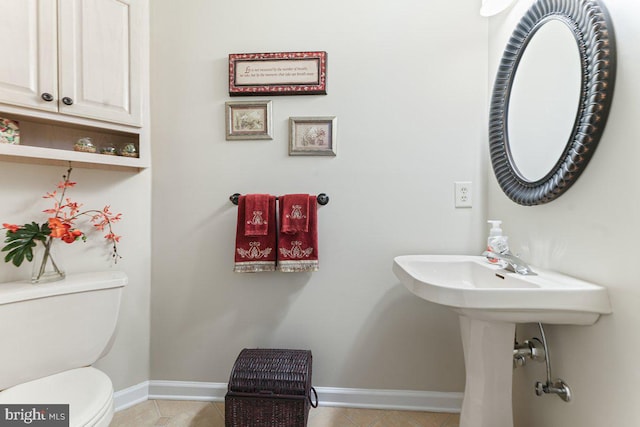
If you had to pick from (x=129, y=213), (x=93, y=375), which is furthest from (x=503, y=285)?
(x=129, y=213)

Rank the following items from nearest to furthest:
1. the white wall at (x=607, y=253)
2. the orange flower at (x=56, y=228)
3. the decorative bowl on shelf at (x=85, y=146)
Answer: the white wall at (x=607, y=253), the orange flower at (x=56, y=228), the decorative bowl on shelf at (x=85, y=146)

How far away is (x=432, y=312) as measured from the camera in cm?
136

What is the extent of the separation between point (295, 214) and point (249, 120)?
54 cm

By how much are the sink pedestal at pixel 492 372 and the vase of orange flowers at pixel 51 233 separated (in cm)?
160

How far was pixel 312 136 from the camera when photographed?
1.37 m

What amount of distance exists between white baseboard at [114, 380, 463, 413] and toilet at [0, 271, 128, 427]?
0.42 meters

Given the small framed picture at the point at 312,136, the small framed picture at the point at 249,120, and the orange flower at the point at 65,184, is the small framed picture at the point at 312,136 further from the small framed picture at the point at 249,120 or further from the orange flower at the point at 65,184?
the orange flower at the point at 65,184

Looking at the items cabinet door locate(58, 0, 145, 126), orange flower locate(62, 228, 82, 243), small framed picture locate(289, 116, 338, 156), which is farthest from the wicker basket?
cabinet door locate(58, 0, 145, 126)

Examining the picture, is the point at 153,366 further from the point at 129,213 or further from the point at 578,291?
the point at 578,291

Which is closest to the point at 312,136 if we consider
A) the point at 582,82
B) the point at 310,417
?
the point at 582,82

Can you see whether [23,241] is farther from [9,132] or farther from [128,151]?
[128,151]

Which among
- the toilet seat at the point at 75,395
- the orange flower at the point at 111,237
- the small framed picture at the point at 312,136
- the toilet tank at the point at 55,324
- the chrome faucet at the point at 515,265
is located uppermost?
the small framed picture at the point at 312,136

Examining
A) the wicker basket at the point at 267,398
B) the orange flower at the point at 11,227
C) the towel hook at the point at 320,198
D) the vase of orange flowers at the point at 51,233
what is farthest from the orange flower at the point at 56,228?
the wicker basket at the point at 267,398

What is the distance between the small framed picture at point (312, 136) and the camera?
1.36 meters
